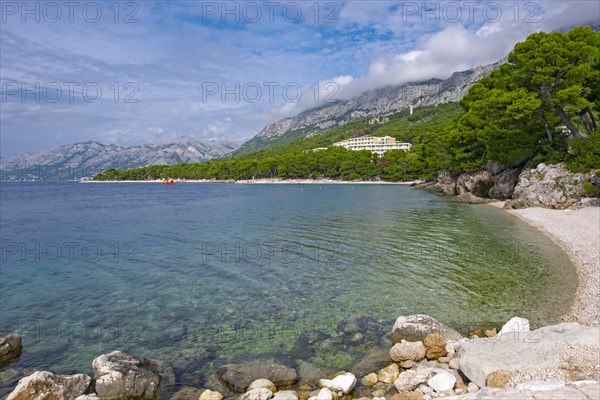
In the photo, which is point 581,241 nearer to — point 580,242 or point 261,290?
point 580,242

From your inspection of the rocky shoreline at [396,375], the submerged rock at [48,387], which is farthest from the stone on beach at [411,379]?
the submerged rock at [48,387]

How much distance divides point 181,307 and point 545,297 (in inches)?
607

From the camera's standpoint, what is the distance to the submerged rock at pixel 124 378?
358 inches

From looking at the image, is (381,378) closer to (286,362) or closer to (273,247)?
(286,362)

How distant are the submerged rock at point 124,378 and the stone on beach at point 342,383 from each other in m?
4.62

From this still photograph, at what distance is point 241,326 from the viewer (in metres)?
13.2

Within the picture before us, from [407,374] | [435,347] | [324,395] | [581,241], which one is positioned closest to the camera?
[324,395]

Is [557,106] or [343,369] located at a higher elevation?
[557,106]

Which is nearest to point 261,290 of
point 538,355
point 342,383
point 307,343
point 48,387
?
point 307,343

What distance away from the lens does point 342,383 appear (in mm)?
9000

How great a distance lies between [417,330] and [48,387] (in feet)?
34.2

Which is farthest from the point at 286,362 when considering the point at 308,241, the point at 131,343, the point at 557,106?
the point at 557,106

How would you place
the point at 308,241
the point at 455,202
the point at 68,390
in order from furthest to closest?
the point at 455,202
the point at 308,241
the point at 68,390

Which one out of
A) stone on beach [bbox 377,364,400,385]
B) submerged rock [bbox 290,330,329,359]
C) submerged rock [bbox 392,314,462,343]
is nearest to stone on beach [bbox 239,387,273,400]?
submerged rock [bbox 290,330,329,359]
